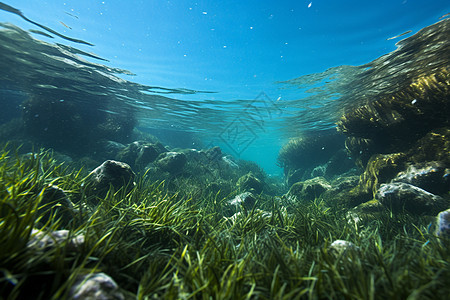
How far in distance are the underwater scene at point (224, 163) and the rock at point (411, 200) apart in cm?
4

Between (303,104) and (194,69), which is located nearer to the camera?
(194,69)

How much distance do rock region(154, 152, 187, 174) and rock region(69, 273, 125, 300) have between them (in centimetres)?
1065

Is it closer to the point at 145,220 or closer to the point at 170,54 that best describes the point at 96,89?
the point at 170,54

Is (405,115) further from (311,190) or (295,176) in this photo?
(295,176)

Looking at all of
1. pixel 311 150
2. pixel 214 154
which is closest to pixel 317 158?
pixel 311 150

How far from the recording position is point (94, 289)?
1.49 m

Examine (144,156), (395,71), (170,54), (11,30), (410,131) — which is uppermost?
(395,71)

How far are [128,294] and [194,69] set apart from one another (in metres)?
12.0

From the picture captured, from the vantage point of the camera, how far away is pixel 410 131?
307 inches

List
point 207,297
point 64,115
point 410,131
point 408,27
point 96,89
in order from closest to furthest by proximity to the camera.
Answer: point 207,297, point 408,27, point 410,131, point 64,115, point 96,89

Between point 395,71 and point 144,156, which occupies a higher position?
point 395,71

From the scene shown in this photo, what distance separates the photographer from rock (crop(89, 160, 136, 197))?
16.0ft

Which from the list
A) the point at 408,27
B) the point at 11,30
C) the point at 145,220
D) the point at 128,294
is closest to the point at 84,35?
the point at 11,30

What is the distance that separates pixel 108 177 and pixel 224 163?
12302mm
